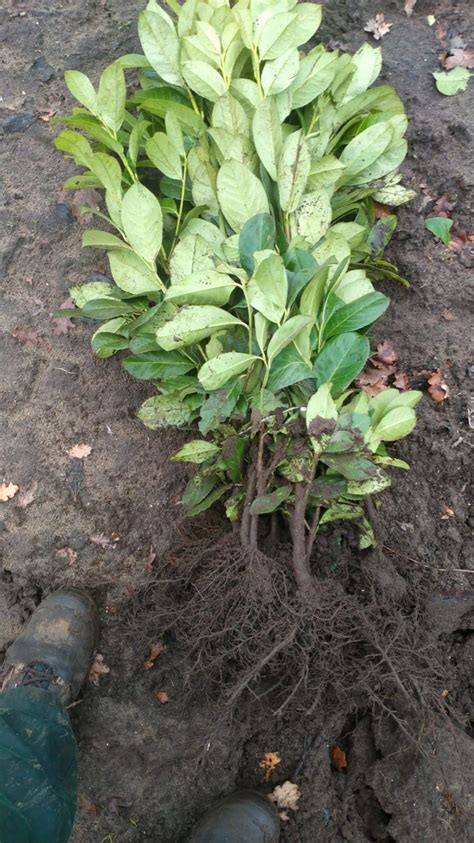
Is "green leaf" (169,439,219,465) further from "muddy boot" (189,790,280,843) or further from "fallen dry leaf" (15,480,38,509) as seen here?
"muddy boot" (189,790,280,843)

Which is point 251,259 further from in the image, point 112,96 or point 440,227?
point 440,227

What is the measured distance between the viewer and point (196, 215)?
1.91 metres

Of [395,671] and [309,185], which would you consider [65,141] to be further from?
[395,671]

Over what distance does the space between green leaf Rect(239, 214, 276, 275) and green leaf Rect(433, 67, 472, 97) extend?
5.16ft

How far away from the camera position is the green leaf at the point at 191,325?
1602mm

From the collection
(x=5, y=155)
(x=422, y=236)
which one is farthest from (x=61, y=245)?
(x=422, y=236)

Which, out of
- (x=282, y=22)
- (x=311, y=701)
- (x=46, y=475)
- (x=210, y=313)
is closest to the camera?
(x=210, y=313)

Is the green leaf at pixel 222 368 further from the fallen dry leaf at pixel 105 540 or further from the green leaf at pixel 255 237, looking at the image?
the fallen dry leaf at pixel 105 540

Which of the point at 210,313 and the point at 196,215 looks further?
the point at 196,215

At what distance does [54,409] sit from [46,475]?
0.24 m

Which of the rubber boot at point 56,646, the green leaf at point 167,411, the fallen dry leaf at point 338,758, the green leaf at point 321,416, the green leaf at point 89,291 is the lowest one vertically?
the fallen dry leaf at point 338,758

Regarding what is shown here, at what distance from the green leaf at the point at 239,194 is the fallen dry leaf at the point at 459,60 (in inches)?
64.4

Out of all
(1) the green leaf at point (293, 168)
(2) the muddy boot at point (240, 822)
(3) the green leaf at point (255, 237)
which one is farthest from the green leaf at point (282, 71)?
(2) the muddy boot at point (240, 822)

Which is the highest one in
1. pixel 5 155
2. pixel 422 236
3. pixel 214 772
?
pixel 5 155
